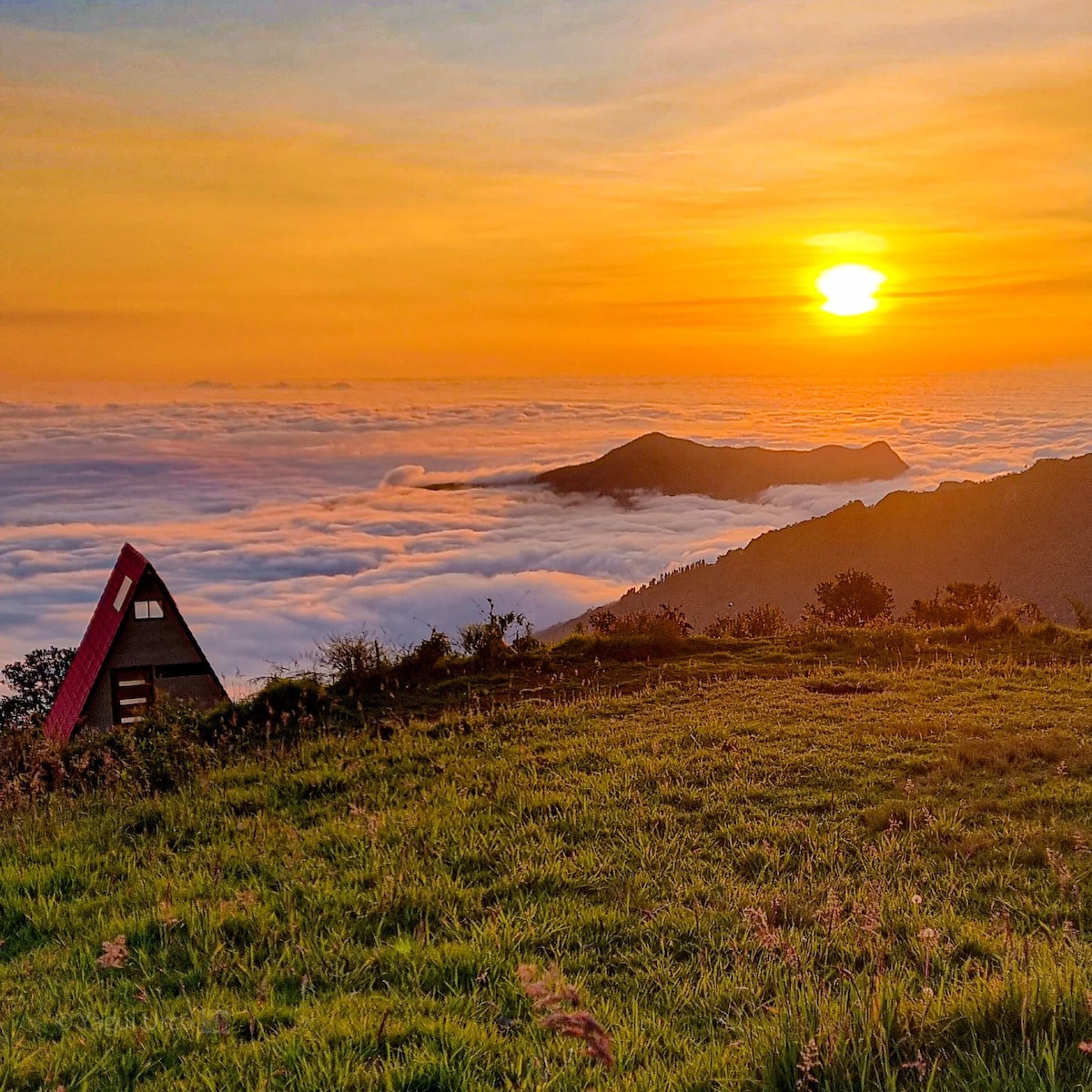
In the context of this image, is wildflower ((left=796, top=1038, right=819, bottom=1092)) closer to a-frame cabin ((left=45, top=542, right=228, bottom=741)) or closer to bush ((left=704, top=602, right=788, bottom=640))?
bush ((left=704, top=602, right=788, bottom=640))

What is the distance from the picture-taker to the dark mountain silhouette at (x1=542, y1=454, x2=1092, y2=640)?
Result: 11838 cm

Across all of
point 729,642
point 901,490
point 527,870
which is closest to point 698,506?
point 901,490

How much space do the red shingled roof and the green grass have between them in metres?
8.55

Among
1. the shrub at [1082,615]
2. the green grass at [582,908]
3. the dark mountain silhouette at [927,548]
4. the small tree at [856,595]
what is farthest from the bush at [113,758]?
the dark mountain silhouette at [927,548]

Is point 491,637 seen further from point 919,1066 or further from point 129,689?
point 919,1066

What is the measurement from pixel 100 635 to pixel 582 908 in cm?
1498

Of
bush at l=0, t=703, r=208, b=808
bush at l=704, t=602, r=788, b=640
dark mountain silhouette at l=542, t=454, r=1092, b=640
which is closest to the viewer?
bush at l=0, t=703, r=208, b=808

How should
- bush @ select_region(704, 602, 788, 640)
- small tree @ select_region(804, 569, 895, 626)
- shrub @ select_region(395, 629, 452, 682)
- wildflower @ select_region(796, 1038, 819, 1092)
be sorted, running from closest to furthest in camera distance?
wildflower @ select_region(796, 1038, 819, 1092), shrub @ select_region(395, 629, 452, 682), bush @ select_region(704, 602, 788, 640), small tree @ select_region(804, 569, 895, 626)

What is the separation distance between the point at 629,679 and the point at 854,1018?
10.2 metres

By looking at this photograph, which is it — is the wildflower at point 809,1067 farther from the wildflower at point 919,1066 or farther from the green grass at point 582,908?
the wildflower at point 919,1066

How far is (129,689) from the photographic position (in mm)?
Result: 17844

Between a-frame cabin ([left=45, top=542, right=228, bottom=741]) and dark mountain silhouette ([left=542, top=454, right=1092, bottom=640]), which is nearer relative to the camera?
a-frame cabin ([left=45, top=542, right=228, bottom=741])

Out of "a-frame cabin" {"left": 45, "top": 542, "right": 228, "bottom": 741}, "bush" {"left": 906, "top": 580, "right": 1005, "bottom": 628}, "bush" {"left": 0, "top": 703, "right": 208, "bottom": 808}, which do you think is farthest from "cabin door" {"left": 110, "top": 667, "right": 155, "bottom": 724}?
"bush" {"left": 906, "top": 580, "right": 1005, "bottom": 628}

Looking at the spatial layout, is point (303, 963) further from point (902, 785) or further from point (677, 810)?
point (902, 785)
